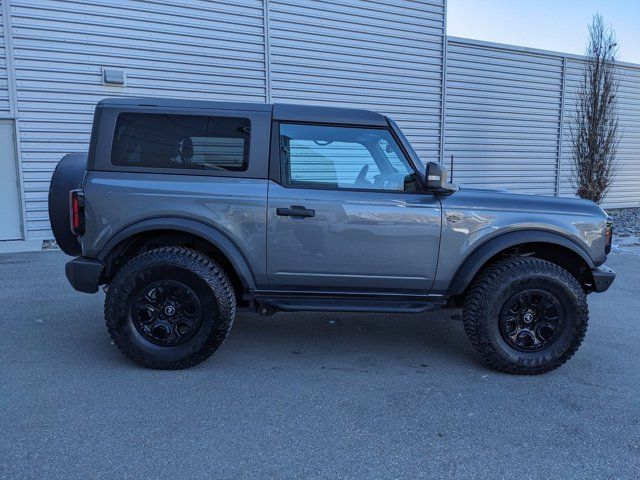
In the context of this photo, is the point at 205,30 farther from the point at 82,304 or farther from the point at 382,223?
the point at 382,223

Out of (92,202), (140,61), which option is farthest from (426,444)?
(140,61)

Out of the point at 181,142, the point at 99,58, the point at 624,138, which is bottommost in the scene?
the point at 181,142

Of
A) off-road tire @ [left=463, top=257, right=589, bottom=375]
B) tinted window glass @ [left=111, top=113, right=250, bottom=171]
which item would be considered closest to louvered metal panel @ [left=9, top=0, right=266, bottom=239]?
tinted window glass @ [left=111, top=113, right=250, bottom=171]

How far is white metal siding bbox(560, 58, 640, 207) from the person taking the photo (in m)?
13.7

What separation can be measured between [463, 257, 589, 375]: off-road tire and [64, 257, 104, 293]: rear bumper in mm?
2789

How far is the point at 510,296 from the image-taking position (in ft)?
11.9

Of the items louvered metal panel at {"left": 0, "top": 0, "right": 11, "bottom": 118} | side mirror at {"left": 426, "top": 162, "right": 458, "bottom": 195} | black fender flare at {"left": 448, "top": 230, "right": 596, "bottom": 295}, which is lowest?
black fender flare at {"left": 448, "top": 230, "right": 596, "bottom": 295}

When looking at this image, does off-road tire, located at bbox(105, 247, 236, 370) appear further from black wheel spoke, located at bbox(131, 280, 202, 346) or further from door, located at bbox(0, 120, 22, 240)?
door, located at bbox(0, 120, 22, 240)

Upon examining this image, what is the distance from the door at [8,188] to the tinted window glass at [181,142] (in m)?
6.25

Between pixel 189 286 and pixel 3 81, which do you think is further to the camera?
pixel 3 81

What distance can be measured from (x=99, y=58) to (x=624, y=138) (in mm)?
14612

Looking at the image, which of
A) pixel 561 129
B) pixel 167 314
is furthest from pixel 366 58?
pixel 167 314

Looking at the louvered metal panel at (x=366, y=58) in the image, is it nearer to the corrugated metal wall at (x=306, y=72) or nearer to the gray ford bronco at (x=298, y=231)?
the corrugated metal wall at (x=306, y=72)

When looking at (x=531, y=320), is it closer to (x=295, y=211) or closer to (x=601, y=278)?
(x=601, y=278)
